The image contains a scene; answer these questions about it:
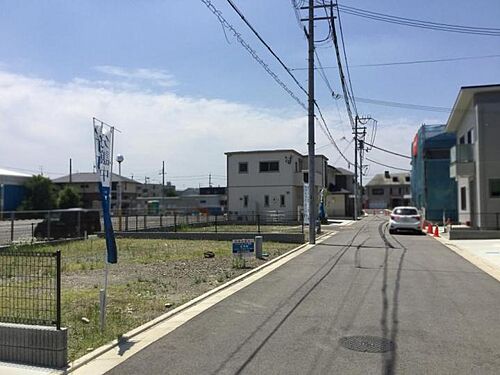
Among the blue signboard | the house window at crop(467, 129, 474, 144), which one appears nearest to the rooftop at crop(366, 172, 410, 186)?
the house window at crop(467, 129, 474, 144)

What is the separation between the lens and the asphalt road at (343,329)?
5.48 meters

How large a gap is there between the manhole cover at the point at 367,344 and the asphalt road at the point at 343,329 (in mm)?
13

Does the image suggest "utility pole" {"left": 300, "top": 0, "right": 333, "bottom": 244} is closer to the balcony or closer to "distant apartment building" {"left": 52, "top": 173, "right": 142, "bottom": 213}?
the balcony

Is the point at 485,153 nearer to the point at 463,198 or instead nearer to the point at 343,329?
the point at 463,198

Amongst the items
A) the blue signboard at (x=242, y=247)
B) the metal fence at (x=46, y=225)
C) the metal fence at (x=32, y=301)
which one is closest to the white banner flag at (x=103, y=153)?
the metal fence at (x=32, y=301)

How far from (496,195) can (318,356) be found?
74.4 ft

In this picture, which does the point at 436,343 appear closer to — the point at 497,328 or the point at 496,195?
the point at 497,328

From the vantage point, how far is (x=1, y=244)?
18250mm

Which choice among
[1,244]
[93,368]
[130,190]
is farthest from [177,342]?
[130,190]

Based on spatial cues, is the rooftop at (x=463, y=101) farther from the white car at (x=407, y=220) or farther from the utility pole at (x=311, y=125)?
the utility pole at (x=311, y=125)

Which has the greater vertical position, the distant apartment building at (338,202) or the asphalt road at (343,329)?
the distant apartment building at (338,202)

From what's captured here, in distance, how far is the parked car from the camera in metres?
21.1

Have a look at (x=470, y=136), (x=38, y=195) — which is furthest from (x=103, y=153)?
(x=38, y=195)

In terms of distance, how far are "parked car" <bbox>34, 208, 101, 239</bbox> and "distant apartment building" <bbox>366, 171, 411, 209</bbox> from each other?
91.3m
